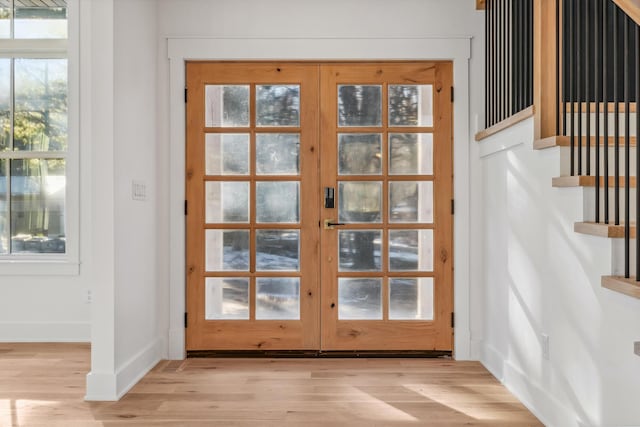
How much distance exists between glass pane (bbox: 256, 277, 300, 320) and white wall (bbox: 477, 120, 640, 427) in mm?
1325

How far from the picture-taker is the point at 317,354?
3.62m

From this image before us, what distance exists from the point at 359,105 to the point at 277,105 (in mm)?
586

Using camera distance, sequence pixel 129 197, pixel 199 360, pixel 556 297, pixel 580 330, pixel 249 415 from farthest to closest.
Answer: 1. pixel 199 360
2. pixel 129 197
3. pixel 249 415
4. pixel 556 297
5. pixel 580 330

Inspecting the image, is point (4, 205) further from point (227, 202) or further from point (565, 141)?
point (565, 141)

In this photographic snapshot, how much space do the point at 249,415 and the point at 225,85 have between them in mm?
2231

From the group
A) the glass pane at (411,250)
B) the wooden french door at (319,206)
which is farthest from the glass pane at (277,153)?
the glass pane at (411,250)

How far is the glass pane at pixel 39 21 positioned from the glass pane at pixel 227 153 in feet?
5.26

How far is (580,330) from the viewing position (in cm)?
217

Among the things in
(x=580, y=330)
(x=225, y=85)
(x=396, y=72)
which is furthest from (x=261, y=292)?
(x=580, y=330)

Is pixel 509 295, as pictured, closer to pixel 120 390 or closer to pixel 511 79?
pixel 511 79

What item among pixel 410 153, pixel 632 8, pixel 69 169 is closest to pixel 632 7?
pixel 632 8

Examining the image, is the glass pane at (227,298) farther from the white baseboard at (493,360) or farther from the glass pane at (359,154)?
the white baseboard at (493,360)

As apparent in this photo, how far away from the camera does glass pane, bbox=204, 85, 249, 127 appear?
3643mm

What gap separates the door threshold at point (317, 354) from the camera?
3.61 meters
